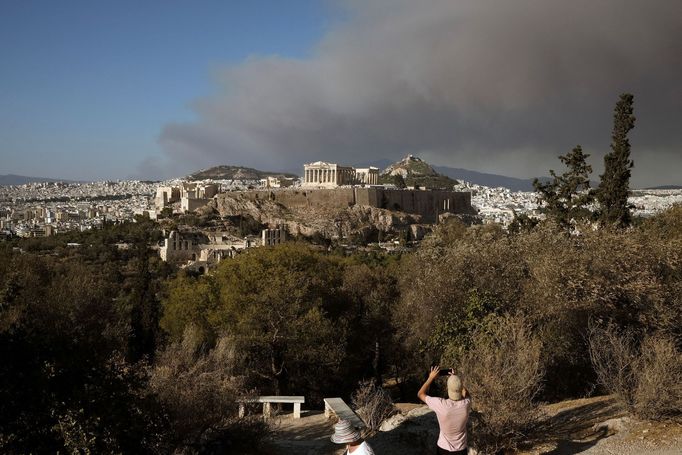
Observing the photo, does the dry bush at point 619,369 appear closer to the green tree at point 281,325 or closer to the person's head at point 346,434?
the person's head at point 346,434

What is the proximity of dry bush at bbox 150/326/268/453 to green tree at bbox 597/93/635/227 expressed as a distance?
1610cm

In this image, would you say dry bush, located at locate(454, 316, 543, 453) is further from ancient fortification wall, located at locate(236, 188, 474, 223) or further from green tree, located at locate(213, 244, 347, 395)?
ancient fortification wall, located at locate(236, 188, 474, 223)

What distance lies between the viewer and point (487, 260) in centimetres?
1583

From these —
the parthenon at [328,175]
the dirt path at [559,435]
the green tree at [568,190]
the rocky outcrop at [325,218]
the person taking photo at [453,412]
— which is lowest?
the dirt path at [559,435]

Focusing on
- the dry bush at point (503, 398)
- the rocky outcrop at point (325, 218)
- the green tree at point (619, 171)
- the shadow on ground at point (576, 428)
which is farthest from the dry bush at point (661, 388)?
the rocky outcrop at point (325, 218)

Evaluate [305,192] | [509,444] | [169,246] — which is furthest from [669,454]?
[305,192]

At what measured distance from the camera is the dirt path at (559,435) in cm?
909

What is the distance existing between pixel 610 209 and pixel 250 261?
41.9 feet

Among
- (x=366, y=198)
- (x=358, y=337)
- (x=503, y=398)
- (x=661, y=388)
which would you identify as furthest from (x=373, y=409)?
(x=366, y=198)

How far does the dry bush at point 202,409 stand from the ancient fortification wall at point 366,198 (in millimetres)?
78091

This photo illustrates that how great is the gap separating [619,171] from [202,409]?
17.8 metres

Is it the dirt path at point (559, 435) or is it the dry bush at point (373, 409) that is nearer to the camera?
the dirt path at point (559, 435)

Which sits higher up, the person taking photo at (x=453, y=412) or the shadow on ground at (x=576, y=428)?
the person taking photo at (x=453, y=412)

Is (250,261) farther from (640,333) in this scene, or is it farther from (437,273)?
(640,333)
